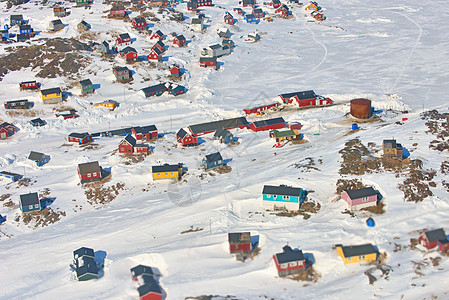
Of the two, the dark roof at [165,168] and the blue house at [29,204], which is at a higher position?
the dark roof at [165,168]

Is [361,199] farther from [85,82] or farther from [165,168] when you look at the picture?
[85,82]

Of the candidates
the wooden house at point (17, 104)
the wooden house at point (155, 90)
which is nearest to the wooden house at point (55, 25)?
the wooden house at point (17, 104)

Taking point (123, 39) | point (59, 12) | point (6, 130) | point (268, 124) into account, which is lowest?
point (268, 124)

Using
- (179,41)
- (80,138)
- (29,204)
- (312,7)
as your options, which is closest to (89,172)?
(29,204)

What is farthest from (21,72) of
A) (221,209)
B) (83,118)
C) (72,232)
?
(221,209)

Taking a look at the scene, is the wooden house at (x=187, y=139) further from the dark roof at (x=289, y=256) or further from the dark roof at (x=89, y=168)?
the dark roof at (x=289, y=256)

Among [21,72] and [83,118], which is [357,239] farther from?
[21,72]
